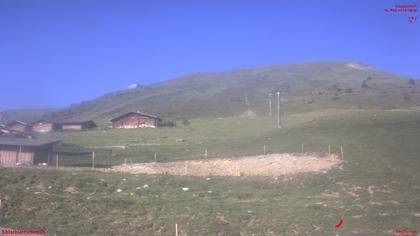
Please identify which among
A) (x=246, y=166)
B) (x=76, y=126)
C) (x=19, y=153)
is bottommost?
(x=246, y=166)

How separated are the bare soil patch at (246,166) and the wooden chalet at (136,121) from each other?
5842 centimetres

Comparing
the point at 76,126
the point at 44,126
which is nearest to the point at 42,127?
the point at 44,126

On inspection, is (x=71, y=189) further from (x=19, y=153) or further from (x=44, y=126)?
(x=44, y=126)

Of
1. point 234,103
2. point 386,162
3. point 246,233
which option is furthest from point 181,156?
point 234,103

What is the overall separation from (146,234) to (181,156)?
31.4 meters

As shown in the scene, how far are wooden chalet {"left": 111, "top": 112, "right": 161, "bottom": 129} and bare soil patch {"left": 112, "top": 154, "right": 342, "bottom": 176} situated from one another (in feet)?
192

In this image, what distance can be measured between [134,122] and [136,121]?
0.57 metres

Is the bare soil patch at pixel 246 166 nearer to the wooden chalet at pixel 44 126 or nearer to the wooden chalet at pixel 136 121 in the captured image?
the wooden chalet at pixel 136 121

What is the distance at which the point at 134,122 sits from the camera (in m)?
106

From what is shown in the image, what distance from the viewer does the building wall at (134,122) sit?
104094 millimetres

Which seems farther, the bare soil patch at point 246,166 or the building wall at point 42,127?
the building wall at point 42,127

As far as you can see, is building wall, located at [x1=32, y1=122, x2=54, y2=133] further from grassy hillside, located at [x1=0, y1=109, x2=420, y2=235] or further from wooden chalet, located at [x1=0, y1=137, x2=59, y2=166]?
grassy hillside, located at [x1=0, y1=109, x2=420, y2=235]

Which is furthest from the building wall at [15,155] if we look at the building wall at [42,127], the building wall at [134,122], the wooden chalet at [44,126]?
the building wall at [42,127]

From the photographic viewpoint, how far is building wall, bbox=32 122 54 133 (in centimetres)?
11193
